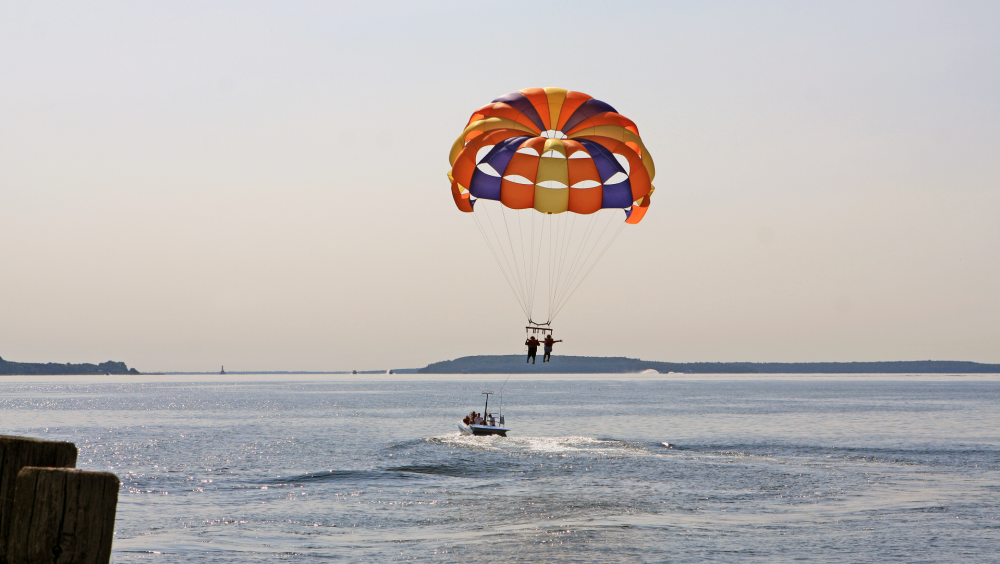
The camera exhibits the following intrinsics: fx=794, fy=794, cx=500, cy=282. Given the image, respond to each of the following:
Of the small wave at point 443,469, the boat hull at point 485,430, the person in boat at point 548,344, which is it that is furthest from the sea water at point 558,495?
the person in boat at point 548,344

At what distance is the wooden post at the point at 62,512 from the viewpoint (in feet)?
9.30

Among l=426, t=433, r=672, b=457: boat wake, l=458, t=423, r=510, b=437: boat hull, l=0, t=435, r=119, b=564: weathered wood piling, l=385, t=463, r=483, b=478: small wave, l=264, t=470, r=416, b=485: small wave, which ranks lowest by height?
l=264, t=470, r=416, b=485: small wave

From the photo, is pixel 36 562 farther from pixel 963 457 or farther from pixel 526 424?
pixel 526 424

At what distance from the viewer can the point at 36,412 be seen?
4360 inches

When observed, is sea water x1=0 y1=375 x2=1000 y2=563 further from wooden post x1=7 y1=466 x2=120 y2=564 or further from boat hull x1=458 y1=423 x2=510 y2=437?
wooden post x1=7 y1=466 x2=120 y2=564

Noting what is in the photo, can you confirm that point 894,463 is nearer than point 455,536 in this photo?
No

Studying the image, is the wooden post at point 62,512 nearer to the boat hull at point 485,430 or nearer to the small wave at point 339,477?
the small wave at point 339,477

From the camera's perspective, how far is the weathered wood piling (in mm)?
2836

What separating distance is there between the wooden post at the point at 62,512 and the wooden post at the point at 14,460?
14 centimetres

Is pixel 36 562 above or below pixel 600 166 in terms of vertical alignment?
below

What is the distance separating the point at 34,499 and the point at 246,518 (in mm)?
27576

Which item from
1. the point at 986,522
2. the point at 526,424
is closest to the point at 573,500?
the point at 986,522

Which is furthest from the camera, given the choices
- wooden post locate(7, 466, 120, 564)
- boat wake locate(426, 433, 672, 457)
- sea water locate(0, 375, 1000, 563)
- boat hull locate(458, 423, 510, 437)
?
boat hull locate(458, 423, 510, 437)

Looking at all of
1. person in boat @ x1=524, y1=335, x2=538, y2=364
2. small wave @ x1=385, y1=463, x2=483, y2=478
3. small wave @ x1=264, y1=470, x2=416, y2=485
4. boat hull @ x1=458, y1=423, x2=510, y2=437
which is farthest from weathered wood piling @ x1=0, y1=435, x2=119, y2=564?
boat hull @ x1=458, y1=423, x2=510, y2=437
